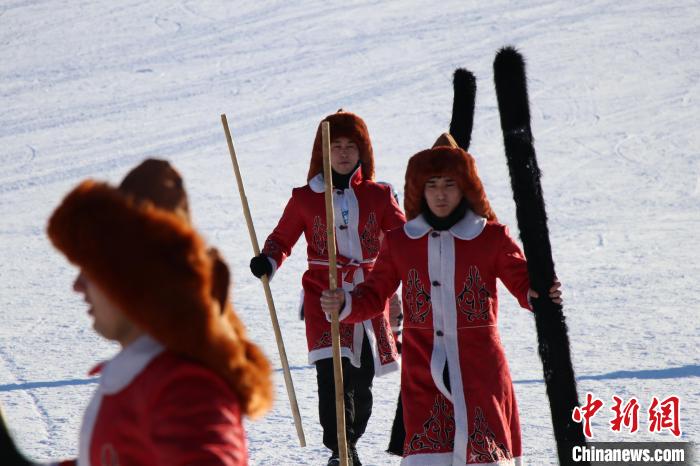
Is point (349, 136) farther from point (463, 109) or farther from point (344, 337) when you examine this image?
point (344, 337)

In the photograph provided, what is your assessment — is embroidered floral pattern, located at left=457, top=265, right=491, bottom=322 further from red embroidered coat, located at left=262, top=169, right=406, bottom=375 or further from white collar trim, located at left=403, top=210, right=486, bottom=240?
red embroidered coat, located at left=262, top=169, right=406, bottom=375

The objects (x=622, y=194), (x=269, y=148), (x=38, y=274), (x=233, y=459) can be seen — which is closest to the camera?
(x=233, y=459)

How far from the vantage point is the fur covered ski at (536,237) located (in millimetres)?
4199

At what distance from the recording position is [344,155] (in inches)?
222

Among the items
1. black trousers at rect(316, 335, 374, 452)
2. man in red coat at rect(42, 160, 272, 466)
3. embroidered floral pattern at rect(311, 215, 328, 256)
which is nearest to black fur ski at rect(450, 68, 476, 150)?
embroidered floral pattern at rect(311, 215, 328, 256)

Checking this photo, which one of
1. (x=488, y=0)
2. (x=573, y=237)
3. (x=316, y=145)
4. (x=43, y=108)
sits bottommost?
(x=573, y=237)

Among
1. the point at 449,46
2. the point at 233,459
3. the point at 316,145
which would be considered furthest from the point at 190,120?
the point at 233,459

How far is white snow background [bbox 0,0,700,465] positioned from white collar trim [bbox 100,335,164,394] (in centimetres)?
362

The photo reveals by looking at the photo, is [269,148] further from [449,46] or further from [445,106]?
[449,46]

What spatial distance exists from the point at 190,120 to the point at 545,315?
43.1 feet

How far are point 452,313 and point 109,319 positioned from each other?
99.0 inches

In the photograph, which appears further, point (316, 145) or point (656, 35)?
point (656, 35)

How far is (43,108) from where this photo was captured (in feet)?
58.6

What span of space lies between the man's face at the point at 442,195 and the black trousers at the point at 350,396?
1.32 m
